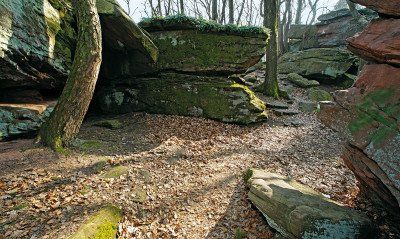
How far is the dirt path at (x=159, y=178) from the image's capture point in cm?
496

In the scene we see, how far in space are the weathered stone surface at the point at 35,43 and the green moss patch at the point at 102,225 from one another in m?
5.35

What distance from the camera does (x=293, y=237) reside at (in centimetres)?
446

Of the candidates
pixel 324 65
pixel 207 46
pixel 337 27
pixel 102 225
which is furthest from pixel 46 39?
pixel 337 27

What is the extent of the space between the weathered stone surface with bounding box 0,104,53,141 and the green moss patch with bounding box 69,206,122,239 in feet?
15.5

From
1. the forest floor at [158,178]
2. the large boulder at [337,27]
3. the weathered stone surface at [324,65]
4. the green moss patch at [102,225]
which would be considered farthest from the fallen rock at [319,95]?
the green moss patch at [102,225]

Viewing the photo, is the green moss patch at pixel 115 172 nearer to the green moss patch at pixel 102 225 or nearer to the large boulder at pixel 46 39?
the green moss patch at pixel 102 225

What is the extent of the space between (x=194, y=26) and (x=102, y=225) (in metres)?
9.22

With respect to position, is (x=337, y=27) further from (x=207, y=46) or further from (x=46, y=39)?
(x=46, y=39)

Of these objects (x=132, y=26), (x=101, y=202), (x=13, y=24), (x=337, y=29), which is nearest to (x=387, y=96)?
(x=101, y=202)

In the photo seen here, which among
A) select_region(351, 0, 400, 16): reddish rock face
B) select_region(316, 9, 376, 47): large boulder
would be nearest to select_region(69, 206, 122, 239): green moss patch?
select_region(351, 0, 400, 16): reddish rock face

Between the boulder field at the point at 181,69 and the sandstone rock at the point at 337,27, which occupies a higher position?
the sandstone rock at the point at 337,27

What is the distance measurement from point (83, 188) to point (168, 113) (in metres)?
6.10

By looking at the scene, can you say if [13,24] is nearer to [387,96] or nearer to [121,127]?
[121,127]

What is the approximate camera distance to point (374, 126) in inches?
176
